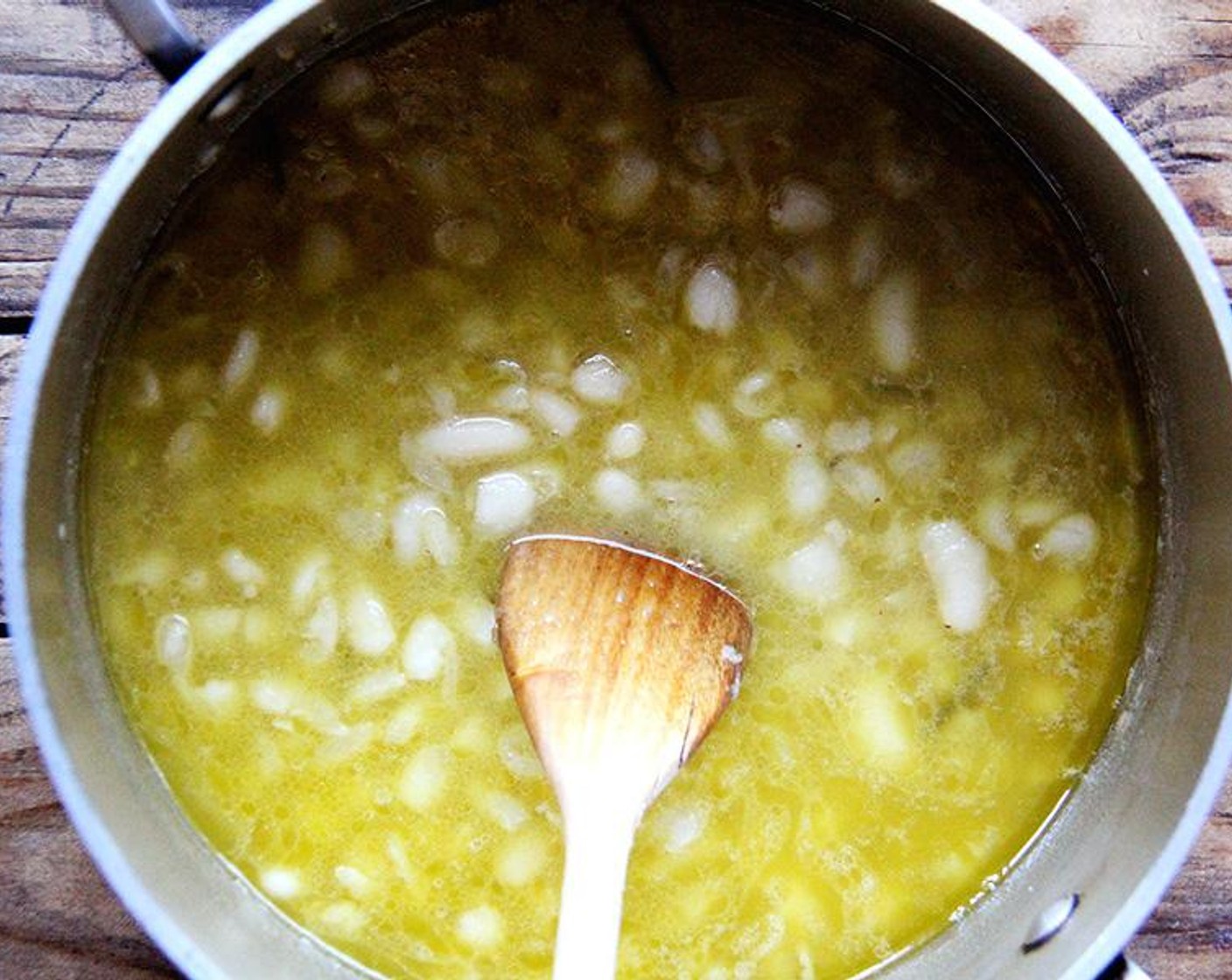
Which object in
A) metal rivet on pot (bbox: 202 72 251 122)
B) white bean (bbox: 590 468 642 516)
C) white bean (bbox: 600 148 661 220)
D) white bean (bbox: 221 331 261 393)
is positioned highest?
metal rivet on pot (bbox: 202 72 251 122)

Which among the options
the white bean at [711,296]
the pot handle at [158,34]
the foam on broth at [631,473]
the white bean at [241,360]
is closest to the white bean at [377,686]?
the foam on broth at [631,473]

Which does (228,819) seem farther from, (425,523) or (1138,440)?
(1138,440)

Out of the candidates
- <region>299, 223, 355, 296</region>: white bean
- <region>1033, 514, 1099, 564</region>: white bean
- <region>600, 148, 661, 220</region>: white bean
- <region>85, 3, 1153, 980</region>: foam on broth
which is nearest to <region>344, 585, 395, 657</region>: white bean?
<region>85, 3, 1153, 980</region>: foam on broth

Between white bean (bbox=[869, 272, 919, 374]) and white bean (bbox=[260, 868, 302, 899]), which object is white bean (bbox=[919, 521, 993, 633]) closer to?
white bean (bbox=[869, 272, 919, 374])

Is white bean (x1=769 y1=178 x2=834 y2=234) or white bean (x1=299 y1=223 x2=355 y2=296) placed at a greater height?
white bean (x1=769 y1=178 x2=834 y2=234)

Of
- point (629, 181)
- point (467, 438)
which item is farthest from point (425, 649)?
point (629, 181)

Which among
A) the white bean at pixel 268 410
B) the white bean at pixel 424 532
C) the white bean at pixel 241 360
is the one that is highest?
the white bean at pixel 241 360

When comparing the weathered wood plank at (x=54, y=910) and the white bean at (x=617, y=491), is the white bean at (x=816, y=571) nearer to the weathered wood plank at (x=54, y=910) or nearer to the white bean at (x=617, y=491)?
the white bean at (x=617, y=491)
